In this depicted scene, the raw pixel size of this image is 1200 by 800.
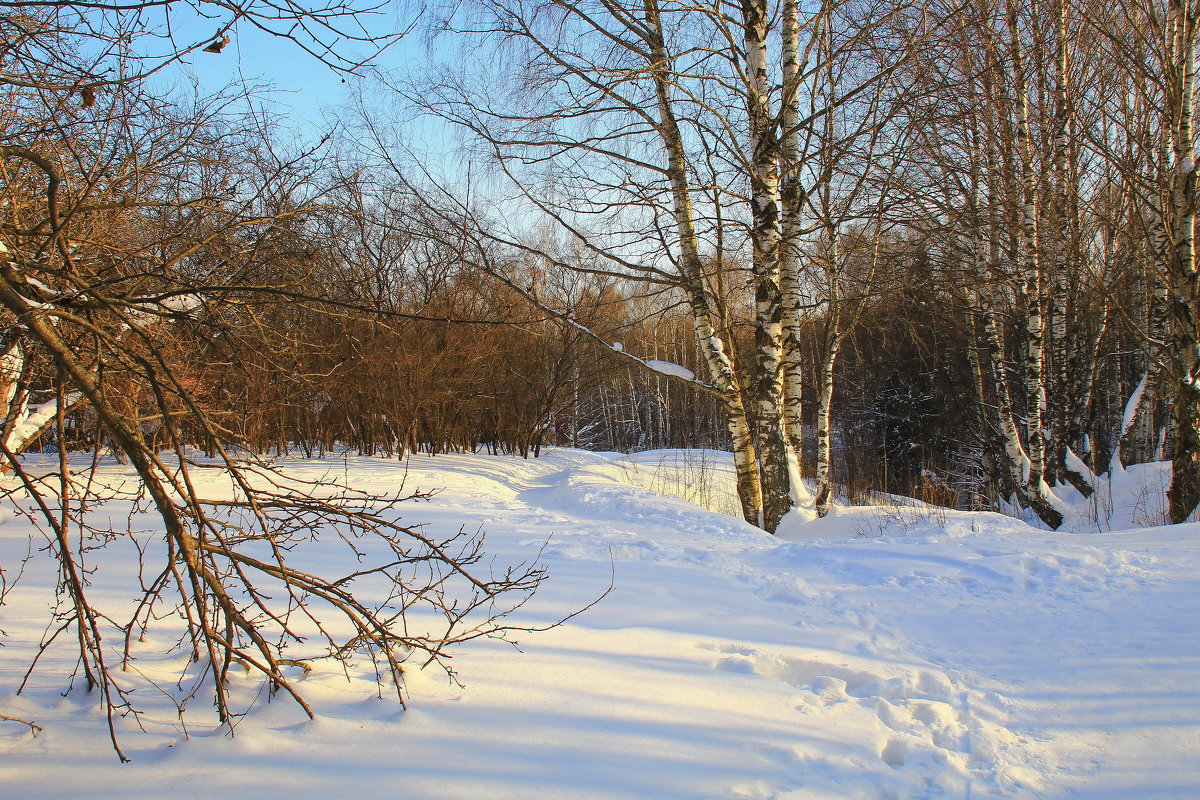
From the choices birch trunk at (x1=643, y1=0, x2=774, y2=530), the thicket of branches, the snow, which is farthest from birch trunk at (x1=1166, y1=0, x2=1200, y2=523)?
the thicket of branches

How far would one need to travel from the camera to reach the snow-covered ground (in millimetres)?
1972

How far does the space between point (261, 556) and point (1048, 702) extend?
15.5 ft

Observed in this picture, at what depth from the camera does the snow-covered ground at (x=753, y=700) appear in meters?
1.97

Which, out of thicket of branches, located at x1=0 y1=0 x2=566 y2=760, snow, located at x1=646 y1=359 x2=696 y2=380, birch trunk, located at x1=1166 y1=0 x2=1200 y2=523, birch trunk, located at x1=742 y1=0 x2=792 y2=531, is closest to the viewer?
thicket of branches, located at x1=0 y1=0 x2=566 y2=760

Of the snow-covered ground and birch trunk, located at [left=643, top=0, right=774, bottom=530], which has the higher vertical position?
birch trunk, located at [left=643, top=0, right=774, bottom=530]

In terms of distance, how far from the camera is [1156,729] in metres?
2.36

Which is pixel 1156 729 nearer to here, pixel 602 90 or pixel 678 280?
pixel 678 280

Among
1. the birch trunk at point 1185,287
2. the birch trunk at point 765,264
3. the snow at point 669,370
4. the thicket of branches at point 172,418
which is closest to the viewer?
the thicket of branches at point 172,418

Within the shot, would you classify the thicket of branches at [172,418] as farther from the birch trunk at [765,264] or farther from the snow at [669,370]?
the birch trunk at [765,264]

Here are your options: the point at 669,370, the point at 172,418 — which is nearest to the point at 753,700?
the point at 172,418

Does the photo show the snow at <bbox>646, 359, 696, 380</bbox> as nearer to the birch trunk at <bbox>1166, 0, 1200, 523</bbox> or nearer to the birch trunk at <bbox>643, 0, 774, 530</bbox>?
the birch trunk at <bbox>643, 0, 774, 530</bbox>

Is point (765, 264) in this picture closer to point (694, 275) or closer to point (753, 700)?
point (694, 275)

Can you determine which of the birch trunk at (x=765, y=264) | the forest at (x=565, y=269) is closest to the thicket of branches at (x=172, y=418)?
the forest at (x=565, y=269)

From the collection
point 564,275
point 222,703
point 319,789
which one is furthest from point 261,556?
point 564,275
